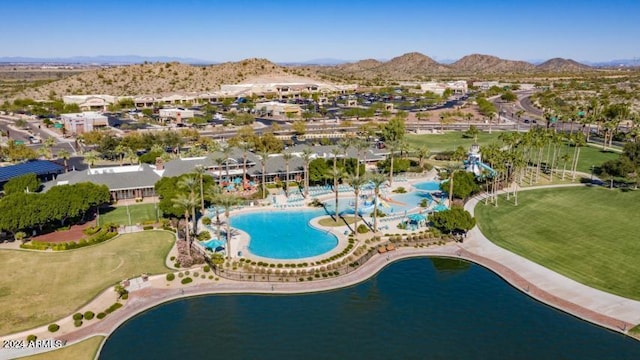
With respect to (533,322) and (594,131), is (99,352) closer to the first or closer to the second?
(533,322)

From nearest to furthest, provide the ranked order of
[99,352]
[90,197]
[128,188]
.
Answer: [99,352]
[90,197]
[128,188]

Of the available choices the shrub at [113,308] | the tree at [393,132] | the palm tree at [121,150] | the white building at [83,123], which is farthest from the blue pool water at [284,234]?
the white building at [83,123]

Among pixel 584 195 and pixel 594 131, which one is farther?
pixel 594 131

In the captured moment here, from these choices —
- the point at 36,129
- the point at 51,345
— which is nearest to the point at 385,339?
the point at 51,345

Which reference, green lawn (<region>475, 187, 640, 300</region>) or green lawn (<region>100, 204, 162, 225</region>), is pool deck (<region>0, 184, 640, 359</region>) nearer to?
green lawn (<region>475, 187, 640, 300</region>)

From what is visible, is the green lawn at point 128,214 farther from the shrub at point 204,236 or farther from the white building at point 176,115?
the white building at point 176,115

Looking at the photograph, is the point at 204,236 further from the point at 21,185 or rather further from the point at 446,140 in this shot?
the point at 446,140
